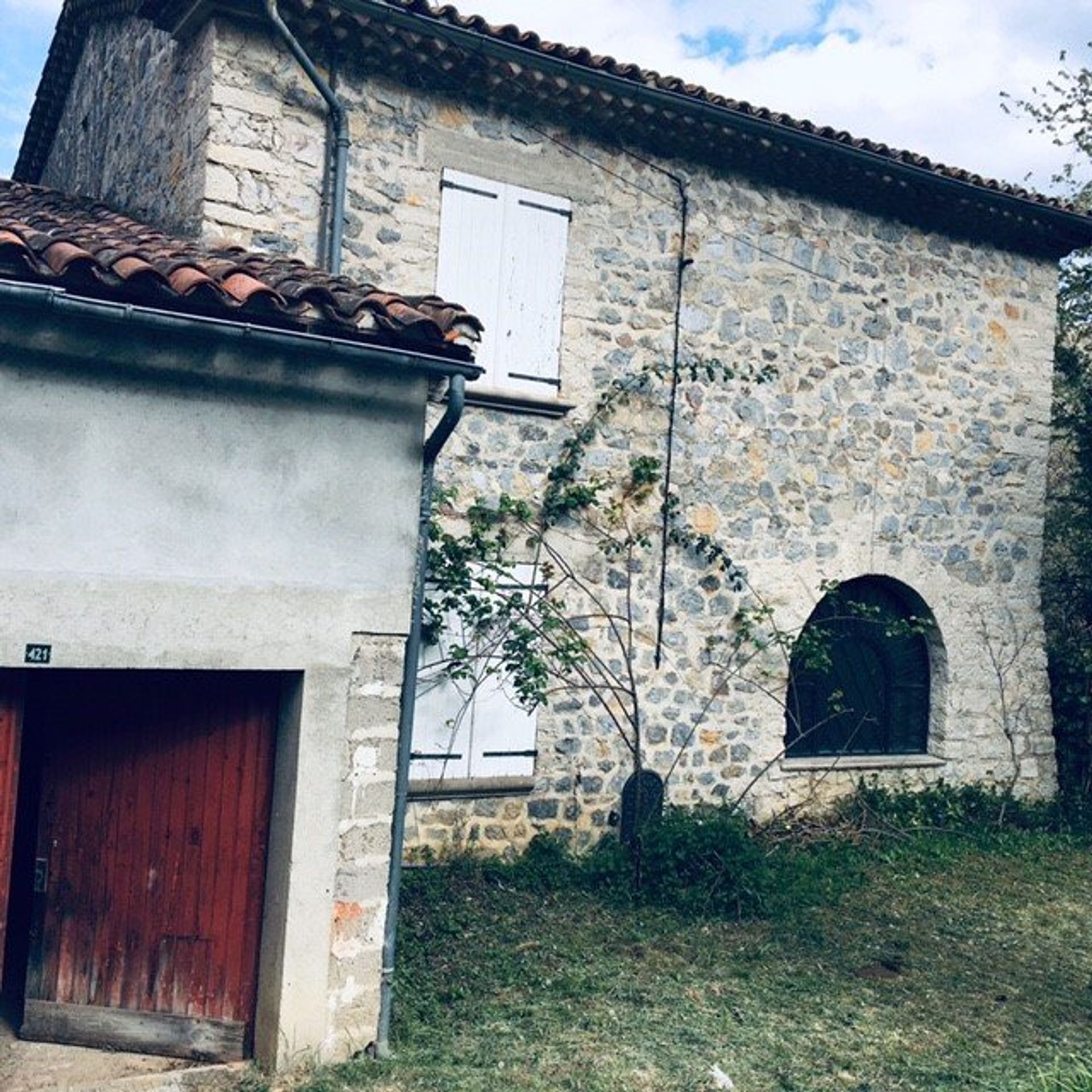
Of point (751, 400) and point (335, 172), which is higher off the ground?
point (335, 172)

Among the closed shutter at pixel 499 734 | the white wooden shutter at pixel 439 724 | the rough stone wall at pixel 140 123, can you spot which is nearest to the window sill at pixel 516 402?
the white wooden shutter at pixel 439 724

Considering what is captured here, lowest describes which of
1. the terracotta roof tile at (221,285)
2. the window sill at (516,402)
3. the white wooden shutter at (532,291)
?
the terracotta roof tile at (221,285)

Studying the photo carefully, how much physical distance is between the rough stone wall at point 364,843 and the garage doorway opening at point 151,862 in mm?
366

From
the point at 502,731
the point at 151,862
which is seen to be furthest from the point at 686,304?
the point at 151,862

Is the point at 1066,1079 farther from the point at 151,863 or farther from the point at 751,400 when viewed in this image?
the point at 751,400

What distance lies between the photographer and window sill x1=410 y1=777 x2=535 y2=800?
791 cm

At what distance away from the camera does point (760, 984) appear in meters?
6.55

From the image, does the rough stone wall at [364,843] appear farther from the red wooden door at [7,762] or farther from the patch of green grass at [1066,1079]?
the patch of green grass at [1066,1079]

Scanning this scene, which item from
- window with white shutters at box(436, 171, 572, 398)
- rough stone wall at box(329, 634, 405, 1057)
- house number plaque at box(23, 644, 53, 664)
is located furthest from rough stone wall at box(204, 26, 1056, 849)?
house number plaque at box(23, 644, 53, 664)

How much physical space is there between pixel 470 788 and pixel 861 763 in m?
3.75

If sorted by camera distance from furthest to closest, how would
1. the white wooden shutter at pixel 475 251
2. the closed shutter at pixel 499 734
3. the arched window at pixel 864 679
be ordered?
the arched window at pixel 864 679 → the closed shutter at pixel 499 734 → the white wooden shutter at pixel 475 251

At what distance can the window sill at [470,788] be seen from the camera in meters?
7.91

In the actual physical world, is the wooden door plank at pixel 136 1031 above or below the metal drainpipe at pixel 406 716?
below

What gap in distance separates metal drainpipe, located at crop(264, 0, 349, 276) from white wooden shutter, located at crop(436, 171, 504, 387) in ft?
2.47
